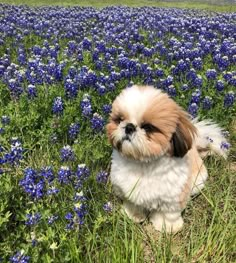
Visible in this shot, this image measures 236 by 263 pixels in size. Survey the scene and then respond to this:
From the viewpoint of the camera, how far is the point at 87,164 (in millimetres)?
4918

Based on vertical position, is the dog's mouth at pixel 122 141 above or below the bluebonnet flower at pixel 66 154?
above

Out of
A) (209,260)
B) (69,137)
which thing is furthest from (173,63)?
(209,260)

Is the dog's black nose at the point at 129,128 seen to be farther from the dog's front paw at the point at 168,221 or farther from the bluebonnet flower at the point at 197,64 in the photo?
the bluebonnet flower at the point at 197,64

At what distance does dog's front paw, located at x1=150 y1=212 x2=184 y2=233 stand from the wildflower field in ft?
0.27

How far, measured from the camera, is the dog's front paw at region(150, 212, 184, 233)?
174 inches

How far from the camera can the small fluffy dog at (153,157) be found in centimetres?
377

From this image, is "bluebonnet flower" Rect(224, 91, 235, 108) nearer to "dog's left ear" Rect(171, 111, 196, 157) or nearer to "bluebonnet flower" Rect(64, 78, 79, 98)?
"bluebonnet flower" Rect(64, 78, 79, 98)

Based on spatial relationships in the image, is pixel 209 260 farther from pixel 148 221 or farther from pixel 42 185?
pixel 42 185

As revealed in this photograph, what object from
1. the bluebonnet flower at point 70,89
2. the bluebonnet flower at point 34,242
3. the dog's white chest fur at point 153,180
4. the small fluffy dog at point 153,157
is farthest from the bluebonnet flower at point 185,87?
the bluebonnet flower at point 34,242

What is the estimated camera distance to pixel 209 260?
4.05m

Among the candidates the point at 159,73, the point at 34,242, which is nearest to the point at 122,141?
the point at 34,242

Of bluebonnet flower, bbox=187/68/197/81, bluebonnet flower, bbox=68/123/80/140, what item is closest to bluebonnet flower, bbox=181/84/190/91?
bluebonnet flower, bbox=187/68/197/81

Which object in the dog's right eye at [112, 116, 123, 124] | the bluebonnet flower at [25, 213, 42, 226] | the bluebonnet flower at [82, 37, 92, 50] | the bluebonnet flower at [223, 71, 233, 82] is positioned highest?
the dog's right eye at [112, 116, 123, 124]

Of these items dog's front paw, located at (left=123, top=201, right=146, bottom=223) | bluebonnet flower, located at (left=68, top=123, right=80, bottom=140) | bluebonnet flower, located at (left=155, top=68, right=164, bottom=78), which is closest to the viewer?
dog's front paw, located at (left=123, top=201, right=146, bottom=223)
